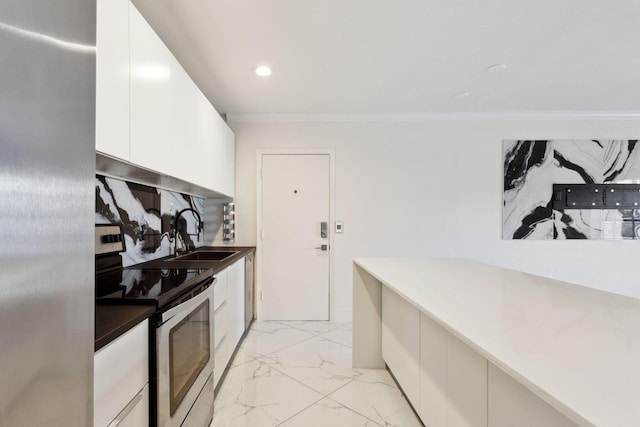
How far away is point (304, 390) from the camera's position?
2.13m

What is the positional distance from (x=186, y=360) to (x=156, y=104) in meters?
1.29

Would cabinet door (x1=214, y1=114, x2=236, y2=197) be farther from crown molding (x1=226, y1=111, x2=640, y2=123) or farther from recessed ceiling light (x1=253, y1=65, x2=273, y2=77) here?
recessed ceiling light (x1=253, y1=65, x2=273, y2=77)

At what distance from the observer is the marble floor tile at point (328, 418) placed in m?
1.78

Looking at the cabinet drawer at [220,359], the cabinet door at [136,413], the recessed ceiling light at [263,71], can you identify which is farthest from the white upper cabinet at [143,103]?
the cabinet drawer at [220,359]

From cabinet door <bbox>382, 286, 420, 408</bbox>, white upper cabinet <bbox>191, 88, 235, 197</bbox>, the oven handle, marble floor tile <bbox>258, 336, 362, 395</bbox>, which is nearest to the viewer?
the oven handle

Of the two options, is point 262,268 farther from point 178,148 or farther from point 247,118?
point 178,148

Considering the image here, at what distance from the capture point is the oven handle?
1.21m


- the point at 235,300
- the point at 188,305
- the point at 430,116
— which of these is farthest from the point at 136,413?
the point at 430,116

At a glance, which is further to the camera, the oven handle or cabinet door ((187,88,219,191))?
cabinet door ((187,88,219,191))

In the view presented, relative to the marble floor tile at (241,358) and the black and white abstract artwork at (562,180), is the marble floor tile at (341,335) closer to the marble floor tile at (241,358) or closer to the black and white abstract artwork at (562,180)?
the marble floor tile at (241,358)

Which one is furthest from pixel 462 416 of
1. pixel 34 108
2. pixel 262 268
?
pixel 262 268

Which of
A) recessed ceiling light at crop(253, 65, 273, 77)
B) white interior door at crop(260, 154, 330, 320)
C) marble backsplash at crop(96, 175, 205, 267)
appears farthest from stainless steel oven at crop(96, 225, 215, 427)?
white interior door at crop(260, 154, 330, 320)

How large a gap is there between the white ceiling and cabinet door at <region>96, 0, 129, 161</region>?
0.63 meters

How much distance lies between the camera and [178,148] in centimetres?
192
